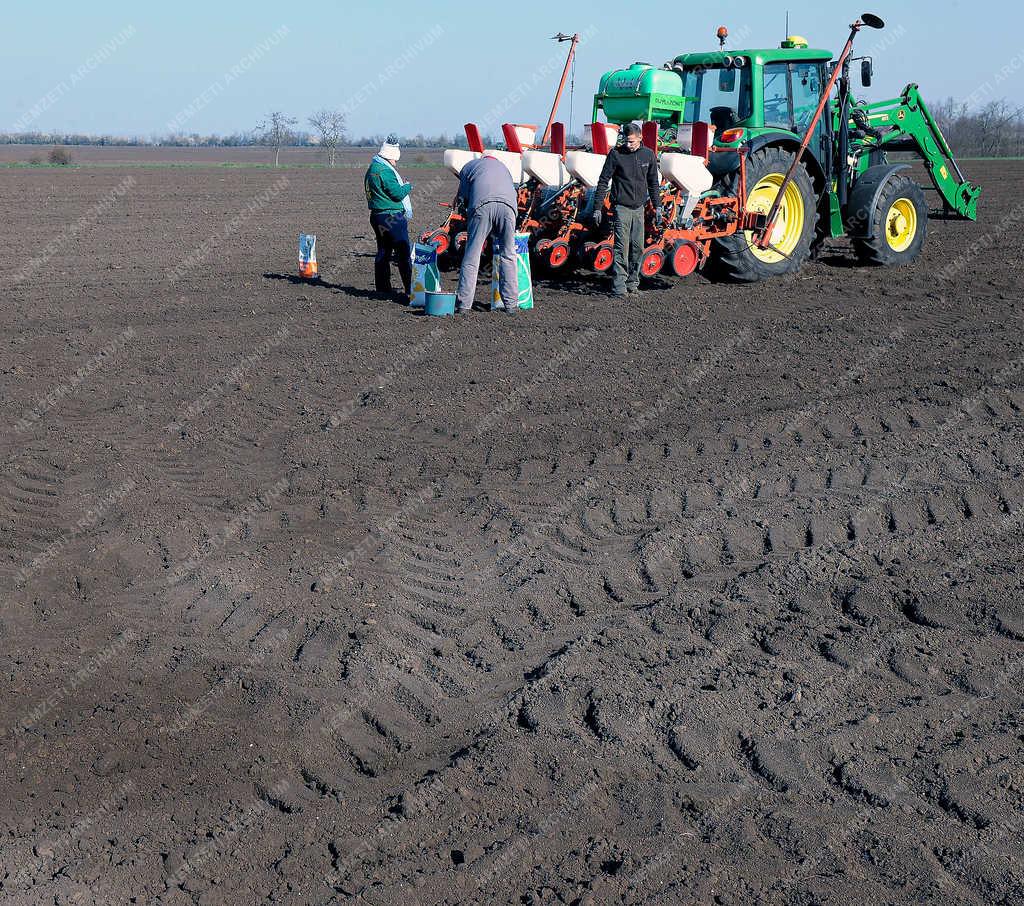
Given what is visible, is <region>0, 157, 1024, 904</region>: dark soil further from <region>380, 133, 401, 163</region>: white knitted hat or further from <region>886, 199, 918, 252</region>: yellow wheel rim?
<region>886, 199, 918, 252</region>: yellow wheel rim

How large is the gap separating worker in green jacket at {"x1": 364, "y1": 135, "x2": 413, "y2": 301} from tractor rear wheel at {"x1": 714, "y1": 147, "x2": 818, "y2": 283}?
11.2 ft

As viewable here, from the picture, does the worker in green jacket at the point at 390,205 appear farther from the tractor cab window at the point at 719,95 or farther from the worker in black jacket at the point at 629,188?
the tractor cab window at the point at 719,95

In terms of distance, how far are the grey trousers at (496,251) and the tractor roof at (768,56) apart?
3534 millimetres

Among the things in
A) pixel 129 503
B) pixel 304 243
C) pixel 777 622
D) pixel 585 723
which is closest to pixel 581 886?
pixel 585 723

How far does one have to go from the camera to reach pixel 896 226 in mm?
13492

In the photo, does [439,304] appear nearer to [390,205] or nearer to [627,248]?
[390,205]

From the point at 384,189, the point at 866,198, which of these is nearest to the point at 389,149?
the point at 384,189

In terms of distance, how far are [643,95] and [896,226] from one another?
3.53 m

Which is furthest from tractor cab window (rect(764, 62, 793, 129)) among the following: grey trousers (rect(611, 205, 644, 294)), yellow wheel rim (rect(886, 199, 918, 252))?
grey trousers (rect(611, 205, 644, 294))

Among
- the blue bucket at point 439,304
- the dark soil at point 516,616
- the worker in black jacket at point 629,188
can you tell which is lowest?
the dark soil at point 516,616

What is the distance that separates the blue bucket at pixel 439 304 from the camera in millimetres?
10742

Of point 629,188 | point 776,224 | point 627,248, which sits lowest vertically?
point 627,248

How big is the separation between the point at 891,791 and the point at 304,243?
35.4 ft

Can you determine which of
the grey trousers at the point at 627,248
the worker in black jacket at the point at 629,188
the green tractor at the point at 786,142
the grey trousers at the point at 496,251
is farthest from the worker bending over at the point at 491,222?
the green tractor at the point at 786,142
